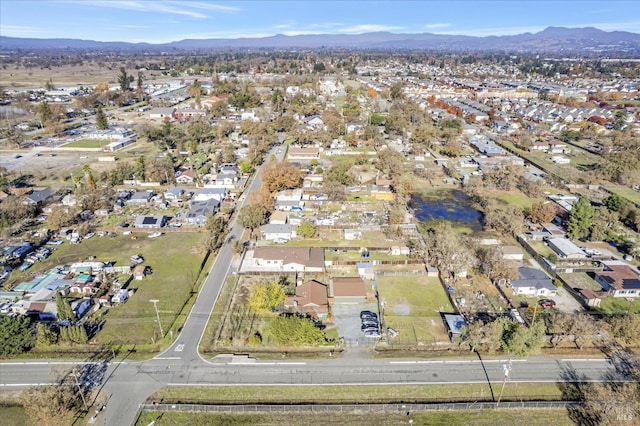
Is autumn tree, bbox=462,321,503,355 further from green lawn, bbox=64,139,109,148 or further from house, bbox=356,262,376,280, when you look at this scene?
green lawn, bbox=64,139,109,148

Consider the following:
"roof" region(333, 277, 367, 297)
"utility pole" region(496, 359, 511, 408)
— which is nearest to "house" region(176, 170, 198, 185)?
"roof" region(333, 277, 367, 297)

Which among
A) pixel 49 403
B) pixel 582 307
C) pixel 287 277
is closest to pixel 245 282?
pixel 287 277

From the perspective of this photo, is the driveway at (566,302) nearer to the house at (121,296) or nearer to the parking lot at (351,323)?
the parking lot at (351,323)

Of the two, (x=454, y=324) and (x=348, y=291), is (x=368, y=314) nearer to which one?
(x=348, y=291)

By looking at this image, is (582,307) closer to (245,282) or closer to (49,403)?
(245,282)

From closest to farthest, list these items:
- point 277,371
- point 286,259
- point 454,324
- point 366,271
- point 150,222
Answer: point 277,371 → point 454,324 → point 366,271 → point 286,259 → point 150,222

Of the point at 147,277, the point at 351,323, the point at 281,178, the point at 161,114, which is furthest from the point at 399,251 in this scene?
the point at 161,114

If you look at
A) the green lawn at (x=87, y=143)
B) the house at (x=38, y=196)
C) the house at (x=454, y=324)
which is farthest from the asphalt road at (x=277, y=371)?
the green lawn at (x=87, y=143)
